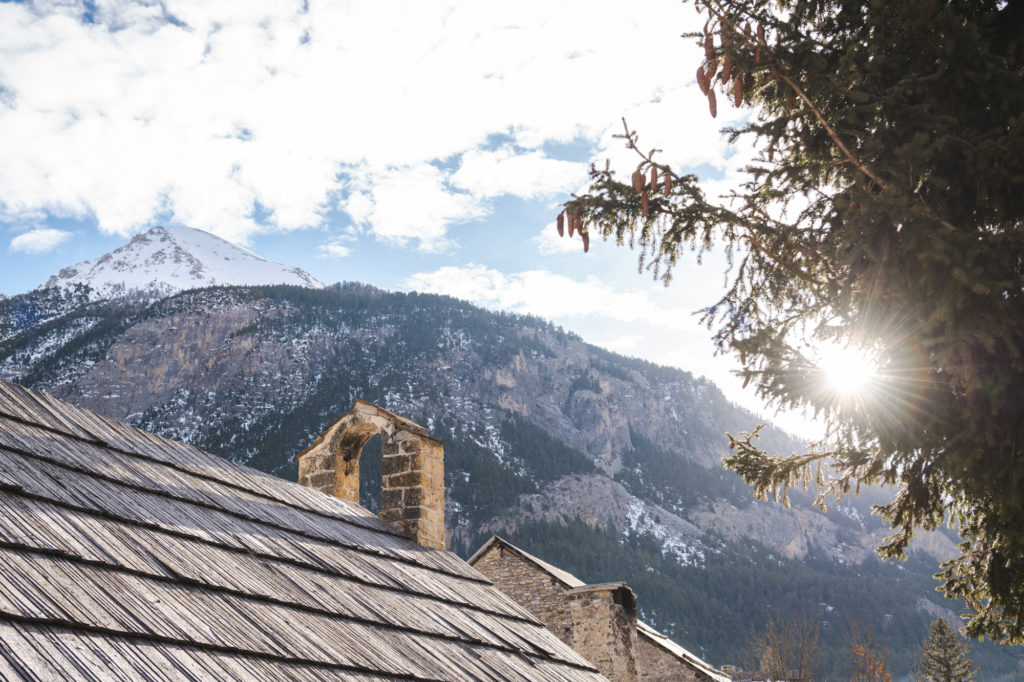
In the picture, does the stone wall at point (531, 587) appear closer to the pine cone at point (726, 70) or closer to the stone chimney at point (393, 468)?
the stone chimney at point (393, 468)

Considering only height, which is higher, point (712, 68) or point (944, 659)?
point (712, 68)

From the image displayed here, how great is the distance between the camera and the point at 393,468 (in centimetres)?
831

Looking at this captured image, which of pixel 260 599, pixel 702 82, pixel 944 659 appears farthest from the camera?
pixel 944 659

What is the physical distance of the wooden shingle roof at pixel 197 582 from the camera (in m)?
2.89

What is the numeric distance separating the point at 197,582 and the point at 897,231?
15.7ft

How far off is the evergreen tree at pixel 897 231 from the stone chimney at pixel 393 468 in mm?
3602

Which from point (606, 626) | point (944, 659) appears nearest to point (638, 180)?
point (606, 626)

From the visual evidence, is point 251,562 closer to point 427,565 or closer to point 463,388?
point 427,565

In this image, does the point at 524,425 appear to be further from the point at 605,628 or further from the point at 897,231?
the point at 897,231

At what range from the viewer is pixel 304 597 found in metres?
4.48

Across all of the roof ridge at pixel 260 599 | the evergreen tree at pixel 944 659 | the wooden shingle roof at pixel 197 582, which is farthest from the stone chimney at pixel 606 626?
the evergreen tree at pixel 944 659

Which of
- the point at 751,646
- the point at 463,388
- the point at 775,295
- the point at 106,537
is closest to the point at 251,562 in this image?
the point at 106,537

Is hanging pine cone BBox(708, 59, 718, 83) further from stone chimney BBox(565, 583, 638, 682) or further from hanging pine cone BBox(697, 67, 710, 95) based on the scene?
stone chimney BBox(565, 583, 638, 682)

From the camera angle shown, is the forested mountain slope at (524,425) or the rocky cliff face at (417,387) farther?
the rocky cliff face at (417,387)
